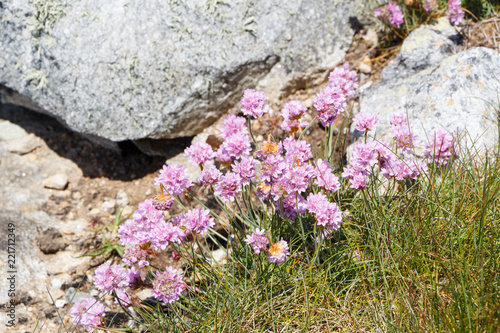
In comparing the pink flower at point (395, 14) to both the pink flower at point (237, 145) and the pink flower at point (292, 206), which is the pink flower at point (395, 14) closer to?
the pink flower at point (237, 145)

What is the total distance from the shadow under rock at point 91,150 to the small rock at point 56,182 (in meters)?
0.25

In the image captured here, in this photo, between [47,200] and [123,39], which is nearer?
[123,39]

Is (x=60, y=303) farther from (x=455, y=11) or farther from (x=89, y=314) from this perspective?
(x=455, y=11)

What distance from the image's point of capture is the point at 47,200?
426cm

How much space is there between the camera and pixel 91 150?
15.6 feet

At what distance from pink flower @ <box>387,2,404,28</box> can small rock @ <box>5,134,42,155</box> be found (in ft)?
12.7

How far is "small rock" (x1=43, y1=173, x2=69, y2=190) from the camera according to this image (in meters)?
4.36

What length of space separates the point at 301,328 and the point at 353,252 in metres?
0.57

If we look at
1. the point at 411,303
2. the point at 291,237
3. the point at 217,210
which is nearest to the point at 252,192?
the point at 217,210

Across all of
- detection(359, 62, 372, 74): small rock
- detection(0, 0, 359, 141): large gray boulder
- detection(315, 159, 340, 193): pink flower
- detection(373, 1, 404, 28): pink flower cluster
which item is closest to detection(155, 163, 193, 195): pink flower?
detection(315, 159, 340, 193): pink flower

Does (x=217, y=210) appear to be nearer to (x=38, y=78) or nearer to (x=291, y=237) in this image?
(x=291, y=237)

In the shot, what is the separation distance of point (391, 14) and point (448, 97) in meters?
1.11

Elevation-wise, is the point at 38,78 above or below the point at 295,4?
below

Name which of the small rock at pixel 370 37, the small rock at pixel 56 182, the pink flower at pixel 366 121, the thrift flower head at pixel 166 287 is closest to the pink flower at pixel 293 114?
the pink flower at pixel 366 121
